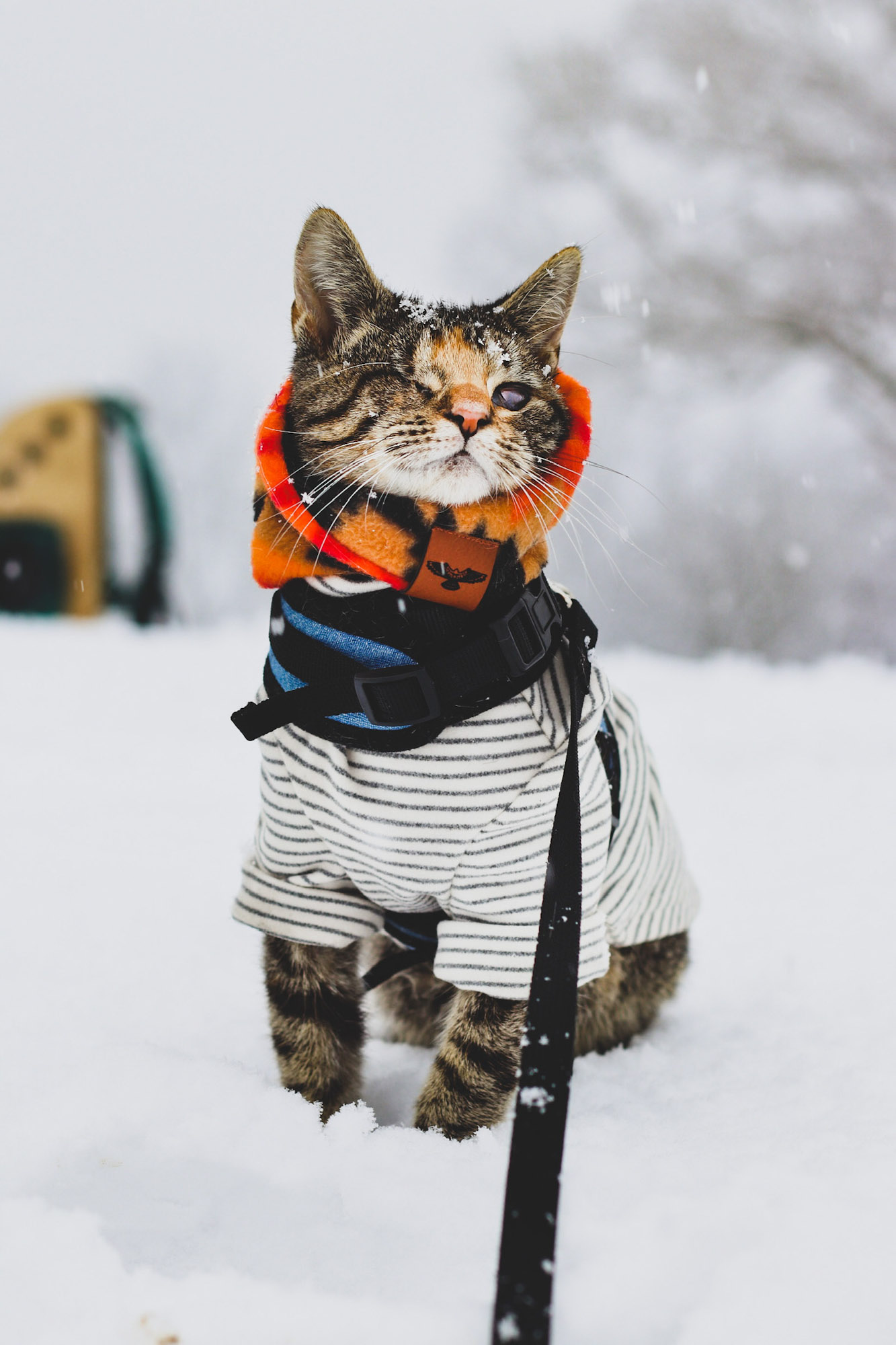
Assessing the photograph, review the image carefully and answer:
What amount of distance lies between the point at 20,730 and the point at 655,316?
217 inches

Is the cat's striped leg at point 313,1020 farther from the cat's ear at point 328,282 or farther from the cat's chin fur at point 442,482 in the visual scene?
the cat's ear at point 328,282

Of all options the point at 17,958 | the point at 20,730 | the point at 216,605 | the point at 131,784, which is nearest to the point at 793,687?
the point at 131,784

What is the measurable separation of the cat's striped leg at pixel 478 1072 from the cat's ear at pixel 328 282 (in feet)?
3.30

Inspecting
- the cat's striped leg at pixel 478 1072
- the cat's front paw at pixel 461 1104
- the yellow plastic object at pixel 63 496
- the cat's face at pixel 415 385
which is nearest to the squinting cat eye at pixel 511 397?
the cat's face at pixel 415 385

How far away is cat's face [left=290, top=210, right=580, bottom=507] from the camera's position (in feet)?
3.83

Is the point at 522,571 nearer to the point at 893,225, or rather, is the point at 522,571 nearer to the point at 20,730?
the point at 20,730

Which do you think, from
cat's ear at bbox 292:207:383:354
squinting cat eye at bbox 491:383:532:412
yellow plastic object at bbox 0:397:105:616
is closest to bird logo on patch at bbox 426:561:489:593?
squinting cat eye at bbox 491:383:532:412

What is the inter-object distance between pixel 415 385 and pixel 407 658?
390 mm

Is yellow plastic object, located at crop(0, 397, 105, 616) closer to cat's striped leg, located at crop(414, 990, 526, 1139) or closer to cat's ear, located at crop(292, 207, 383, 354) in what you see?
cat's ear, located at crop(292, 207, 383, 354)

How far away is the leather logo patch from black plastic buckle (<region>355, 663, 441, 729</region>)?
0.35 feet

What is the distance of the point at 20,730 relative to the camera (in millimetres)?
3324

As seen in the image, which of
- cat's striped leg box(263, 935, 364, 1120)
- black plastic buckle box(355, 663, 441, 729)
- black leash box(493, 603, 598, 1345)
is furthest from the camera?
cat's striped leg box(263, 935, 364, 1120)

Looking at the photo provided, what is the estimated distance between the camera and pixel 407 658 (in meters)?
1.18

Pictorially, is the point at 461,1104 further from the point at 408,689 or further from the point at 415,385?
the point at 415,385
